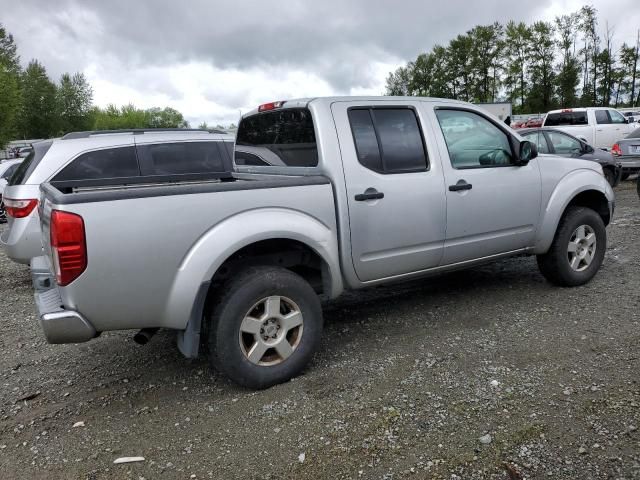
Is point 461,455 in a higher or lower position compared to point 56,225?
lower

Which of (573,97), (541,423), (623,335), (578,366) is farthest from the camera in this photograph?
(573,97)

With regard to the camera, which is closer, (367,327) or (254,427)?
(254,427)

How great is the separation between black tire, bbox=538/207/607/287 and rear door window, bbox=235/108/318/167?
269cm

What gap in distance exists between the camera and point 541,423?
9.71ft

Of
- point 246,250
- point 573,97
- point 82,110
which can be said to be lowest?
point 246,250

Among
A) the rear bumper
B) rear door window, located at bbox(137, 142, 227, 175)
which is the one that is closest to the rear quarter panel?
rear door window, located at bbox(137, 142, 227, 175)

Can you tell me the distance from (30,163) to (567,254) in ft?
19.4

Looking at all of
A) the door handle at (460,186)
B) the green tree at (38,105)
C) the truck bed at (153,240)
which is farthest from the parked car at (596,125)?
the green tree at (38,105)

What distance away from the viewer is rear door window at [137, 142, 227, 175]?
262 inches

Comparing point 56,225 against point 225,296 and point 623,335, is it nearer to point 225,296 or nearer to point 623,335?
point 225,296

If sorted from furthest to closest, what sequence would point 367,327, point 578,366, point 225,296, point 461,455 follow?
point 367,327, point 578,366, point 225,296, point 461,455

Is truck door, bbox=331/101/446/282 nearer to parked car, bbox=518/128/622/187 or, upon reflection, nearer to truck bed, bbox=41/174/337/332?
truck bed, bbox=41/174/337/332

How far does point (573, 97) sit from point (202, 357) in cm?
5250

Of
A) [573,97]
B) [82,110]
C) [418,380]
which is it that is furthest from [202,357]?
[82,110]
